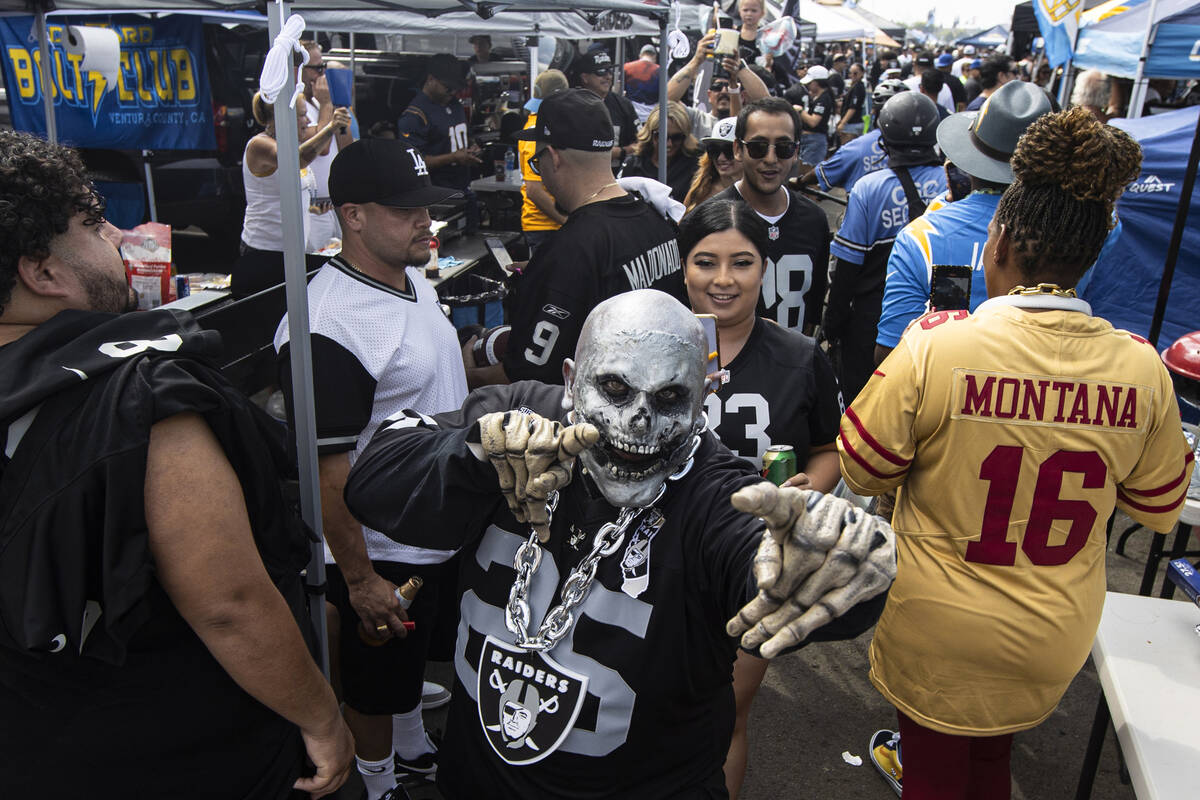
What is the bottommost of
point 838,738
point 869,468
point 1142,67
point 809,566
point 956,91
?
point 838,738

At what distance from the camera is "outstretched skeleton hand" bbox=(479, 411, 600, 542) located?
130cm

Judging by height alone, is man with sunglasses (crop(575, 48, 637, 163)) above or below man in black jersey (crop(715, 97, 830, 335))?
above

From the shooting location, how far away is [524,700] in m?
1.55

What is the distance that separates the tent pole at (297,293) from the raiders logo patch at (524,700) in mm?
771

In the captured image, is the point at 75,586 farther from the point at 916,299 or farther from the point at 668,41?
the point at 668,41

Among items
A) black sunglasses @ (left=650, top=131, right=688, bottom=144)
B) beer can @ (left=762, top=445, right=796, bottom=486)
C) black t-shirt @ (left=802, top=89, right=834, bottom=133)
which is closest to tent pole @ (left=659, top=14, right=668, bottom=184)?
black sunglasses @ (left=650, top=131, right=688, bottom=144)

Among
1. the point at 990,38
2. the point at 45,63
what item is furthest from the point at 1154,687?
the point at 990,38

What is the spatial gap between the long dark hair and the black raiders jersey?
1140 mm

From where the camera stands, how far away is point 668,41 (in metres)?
5.09

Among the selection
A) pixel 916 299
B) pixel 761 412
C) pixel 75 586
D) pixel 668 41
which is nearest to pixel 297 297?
pixel 75 586

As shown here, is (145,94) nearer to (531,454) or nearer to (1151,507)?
(531,454)

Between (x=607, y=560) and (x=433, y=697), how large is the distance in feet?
7.05

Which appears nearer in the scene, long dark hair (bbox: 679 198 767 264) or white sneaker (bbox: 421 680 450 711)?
long dark hair (bbox: 679 198 767 264)

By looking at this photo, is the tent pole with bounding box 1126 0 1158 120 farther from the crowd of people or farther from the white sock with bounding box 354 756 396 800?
the white sock with bounding box 354 756 396 800
